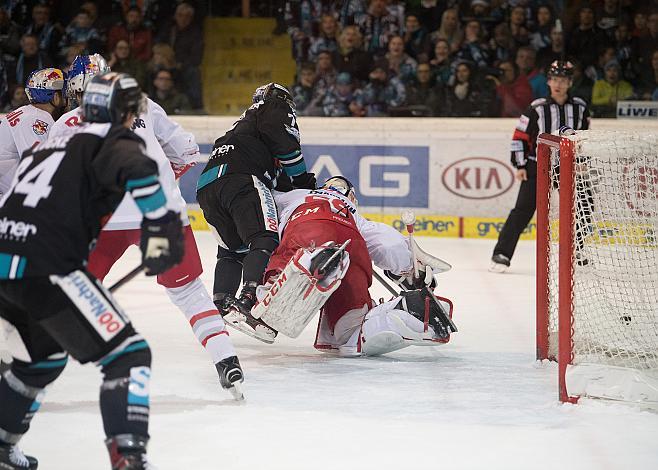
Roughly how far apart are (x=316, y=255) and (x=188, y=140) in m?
0.63

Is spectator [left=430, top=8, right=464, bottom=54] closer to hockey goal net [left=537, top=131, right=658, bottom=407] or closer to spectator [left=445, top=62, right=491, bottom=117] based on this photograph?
spectator [left=445, top=62, right=491, bottom=117]

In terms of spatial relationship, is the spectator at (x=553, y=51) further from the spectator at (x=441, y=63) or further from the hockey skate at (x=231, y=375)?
the hockey skate at (x=231, y=375)

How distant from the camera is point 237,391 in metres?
3.69

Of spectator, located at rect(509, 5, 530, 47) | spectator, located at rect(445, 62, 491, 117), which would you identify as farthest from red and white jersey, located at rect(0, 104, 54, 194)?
spectator, located at rect(509, 5, 530, 47)

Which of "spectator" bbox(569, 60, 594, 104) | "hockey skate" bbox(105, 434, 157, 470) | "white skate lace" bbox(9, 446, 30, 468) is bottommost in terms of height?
"white skate lace" bbox(9, 446, 30, 468)

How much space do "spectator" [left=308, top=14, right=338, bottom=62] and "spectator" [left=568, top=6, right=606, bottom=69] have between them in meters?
1.84

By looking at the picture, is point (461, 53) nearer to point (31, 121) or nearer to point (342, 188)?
point (342, 188)

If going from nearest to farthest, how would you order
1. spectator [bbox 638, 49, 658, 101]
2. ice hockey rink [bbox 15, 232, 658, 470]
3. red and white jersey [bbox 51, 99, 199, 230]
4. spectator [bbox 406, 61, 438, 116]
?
ice hockey rink [bbox 15, 232, 658, 470] < red and white jersey [bbox 51, 99, 199, 230] < spectator [bbox 638, 49, 658, 101] < spectator [bbox 406, 61, 438, 116]

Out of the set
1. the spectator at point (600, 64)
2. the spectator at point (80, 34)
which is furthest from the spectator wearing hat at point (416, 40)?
the spectator at point (80, 34)

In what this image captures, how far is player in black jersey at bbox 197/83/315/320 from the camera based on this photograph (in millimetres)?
4605

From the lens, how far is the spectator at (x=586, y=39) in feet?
26.7

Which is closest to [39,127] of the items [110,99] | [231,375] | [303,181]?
[303,181]

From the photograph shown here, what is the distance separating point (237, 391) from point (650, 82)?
529 cm

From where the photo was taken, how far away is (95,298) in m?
2.62
